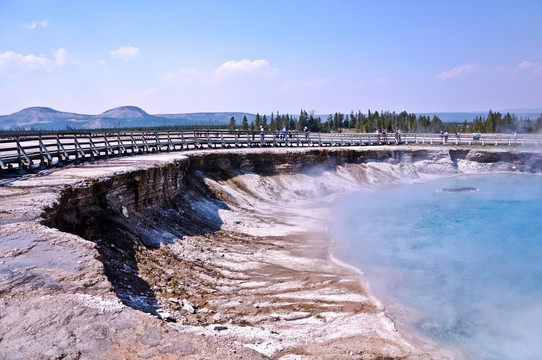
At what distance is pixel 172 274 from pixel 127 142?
26.6 m

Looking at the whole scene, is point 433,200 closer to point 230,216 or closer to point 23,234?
point 230,216

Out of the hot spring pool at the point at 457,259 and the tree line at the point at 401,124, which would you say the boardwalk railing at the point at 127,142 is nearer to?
the hot spring pool at the point at 457,259

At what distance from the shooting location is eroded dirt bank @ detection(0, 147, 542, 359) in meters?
6.71

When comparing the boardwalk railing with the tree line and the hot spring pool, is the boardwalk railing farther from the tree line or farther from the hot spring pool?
the tree line

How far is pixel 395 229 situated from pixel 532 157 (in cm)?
3059

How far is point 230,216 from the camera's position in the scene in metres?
23.8

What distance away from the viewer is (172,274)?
Result: 561 inches

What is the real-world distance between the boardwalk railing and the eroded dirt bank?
2.02m

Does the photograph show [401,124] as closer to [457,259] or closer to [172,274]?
[457,259]

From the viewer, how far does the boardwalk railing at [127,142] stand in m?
19.5

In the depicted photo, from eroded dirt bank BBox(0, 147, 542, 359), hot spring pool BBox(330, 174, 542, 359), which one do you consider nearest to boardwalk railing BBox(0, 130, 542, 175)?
eroded dirt bank BBox(0, 147, 542, 359)

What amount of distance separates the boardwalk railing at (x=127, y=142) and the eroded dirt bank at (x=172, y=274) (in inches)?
79.7

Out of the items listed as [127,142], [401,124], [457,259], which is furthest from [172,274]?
[401,124]

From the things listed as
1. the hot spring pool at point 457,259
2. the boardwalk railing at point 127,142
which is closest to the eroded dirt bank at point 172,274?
the hot spring pool at point 457,259
